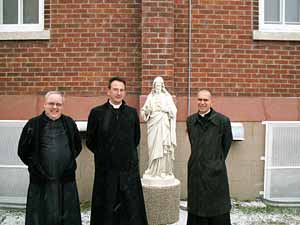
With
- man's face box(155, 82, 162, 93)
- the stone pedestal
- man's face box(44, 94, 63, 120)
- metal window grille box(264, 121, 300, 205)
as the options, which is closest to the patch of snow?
the stone pedestal

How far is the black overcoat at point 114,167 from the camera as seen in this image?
4.29 metres

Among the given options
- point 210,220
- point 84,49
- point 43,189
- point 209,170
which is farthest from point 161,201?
point 84,49

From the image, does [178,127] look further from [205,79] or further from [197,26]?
[197,26]

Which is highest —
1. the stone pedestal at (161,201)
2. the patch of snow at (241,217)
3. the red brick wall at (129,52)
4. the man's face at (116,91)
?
the red brick wall at (129,52)

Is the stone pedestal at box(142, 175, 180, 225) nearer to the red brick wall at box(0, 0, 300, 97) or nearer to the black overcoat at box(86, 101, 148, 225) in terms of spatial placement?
the black overcoat at box(86, 101, 148, 225)

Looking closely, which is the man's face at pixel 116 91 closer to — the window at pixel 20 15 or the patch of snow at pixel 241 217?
the patch of snow at pixel 241 217

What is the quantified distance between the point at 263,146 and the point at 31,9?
Result: 466cm

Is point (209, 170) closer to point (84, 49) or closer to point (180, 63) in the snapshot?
point (180, 63)

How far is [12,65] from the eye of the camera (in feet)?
22.8

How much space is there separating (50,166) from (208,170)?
5.00 ft

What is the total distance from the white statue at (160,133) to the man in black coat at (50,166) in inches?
79.3

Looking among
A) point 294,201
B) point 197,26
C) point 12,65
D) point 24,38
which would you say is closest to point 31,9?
point 24,38

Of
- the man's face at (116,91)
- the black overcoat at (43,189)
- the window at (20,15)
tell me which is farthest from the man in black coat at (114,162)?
the window at (20,15)

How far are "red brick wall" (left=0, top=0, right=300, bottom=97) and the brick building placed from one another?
0.02 metres
